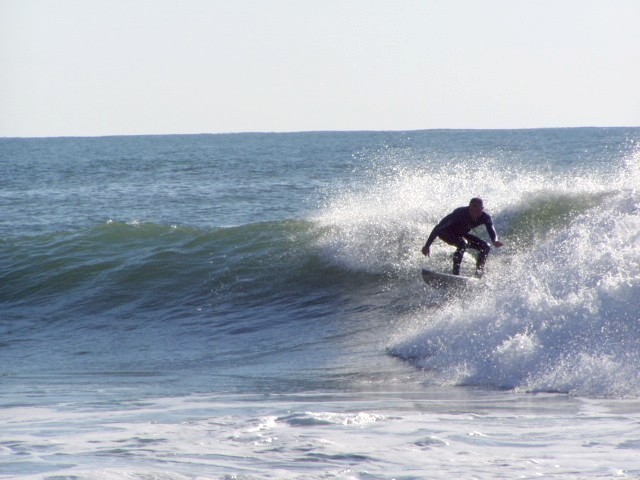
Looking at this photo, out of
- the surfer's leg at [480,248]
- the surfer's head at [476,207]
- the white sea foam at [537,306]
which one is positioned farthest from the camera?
the surfer's leg at [480,248]

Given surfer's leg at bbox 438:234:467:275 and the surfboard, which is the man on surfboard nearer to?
surfer's leg at bbox 438:234:467:275

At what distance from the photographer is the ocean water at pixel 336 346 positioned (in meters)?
5.39

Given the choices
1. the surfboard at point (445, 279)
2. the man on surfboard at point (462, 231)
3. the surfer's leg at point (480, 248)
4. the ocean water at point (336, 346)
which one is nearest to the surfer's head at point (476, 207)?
the man on surfboard at point (462, 231)

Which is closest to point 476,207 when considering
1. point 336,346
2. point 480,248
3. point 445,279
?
point 480,248

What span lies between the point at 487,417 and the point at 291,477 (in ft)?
6.11

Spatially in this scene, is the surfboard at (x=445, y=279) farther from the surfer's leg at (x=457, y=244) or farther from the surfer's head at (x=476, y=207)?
the surfer's head at (x=476, y=207)

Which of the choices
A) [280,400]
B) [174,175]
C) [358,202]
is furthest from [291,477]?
[174,175]

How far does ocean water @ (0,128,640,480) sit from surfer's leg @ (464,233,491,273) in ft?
2.21

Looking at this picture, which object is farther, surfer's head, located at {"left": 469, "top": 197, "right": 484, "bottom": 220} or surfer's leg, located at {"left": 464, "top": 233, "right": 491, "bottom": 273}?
surfer's leg, located at {"left": 464, "top": 233, "right": 491, "bottom": 273}

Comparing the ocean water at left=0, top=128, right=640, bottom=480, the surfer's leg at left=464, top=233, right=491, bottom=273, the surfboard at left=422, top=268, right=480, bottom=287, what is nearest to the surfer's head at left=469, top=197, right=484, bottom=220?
the surfer's leg at left=464, top=233, right=491, bottom=273

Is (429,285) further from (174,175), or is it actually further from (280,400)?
(174,175)

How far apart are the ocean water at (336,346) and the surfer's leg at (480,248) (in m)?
0.67

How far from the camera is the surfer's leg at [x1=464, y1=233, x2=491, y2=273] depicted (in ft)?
38.3

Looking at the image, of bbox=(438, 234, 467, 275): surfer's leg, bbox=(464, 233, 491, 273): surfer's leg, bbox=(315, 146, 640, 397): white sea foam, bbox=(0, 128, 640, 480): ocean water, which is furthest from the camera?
bbox=(438, 234, 467, 275): surfer's leg
